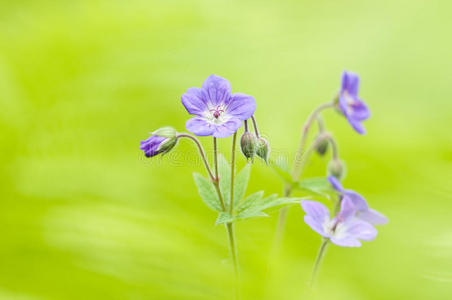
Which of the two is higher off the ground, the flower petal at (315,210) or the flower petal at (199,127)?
the flower petal at (199,127)

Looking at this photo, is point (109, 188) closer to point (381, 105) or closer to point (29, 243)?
point (29, 243)

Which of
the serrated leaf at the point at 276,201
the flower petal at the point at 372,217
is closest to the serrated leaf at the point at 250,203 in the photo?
the serrated leaf at the point at 276,201

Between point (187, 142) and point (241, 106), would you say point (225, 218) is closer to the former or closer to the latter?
point (241, 106)

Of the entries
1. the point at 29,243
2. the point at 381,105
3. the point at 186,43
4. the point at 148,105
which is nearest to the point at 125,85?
the point at 148,105

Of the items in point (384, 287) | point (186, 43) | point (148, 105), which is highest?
point (186, 43)

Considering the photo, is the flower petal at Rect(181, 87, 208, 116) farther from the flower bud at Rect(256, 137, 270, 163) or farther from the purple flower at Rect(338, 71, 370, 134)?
the purple flower at Rect(338, 71, 370, 134)

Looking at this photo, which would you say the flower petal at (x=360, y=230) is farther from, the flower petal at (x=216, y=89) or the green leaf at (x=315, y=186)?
the flower petal at (x=216, y=89)

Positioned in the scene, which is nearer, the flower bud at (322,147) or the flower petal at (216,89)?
the flower petal at (216,89)

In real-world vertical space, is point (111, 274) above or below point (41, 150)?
below
